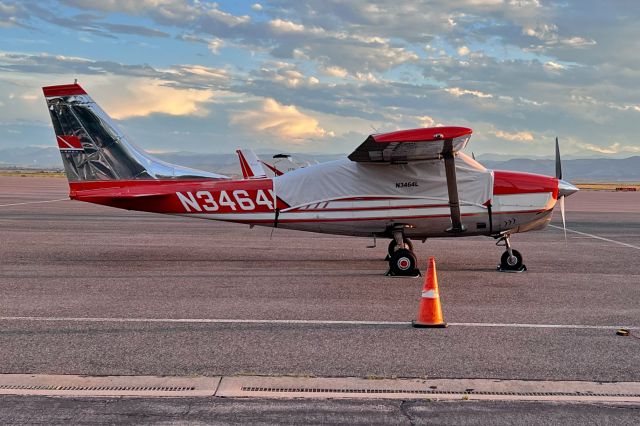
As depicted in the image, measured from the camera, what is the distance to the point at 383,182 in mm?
12602

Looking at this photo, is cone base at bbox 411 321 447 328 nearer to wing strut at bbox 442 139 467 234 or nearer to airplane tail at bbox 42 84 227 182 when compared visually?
wing strut at bbox 442 139 467 234

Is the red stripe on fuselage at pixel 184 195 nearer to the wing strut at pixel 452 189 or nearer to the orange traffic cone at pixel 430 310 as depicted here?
the wing strut at pixel 452 189

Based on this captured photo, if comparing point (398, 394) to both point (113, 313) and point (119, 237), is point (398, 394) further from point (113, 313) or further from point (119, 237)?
point (119, 237)

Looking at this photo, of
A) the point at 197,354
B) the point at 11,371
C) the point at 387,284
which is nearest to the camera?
the point at 11,371

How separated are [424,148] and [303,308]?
4533mm

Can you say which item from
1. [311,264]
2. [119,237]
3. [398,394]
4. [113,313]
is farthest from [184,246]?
[398,394]

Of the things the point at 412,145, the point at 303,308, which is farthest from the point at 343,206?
the point at 303,308

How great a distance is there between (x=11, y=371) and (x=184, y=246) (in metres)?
10.2

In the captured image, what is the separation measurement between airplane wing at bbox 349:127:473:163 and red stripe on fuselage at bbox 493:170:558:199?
1.15 m

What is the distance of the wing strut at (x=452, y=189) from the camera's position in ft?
39.1

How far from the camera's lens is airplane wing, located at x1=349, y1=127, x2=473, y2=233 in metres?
10.7

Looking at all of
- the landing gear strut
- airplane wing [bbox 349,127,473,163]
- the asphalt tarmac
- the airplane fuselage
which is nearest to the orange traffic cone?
the asphalt tarmac

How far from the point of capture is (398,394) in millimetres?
5191

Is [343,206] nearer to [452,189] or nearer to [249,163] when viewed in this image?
[452,189]
